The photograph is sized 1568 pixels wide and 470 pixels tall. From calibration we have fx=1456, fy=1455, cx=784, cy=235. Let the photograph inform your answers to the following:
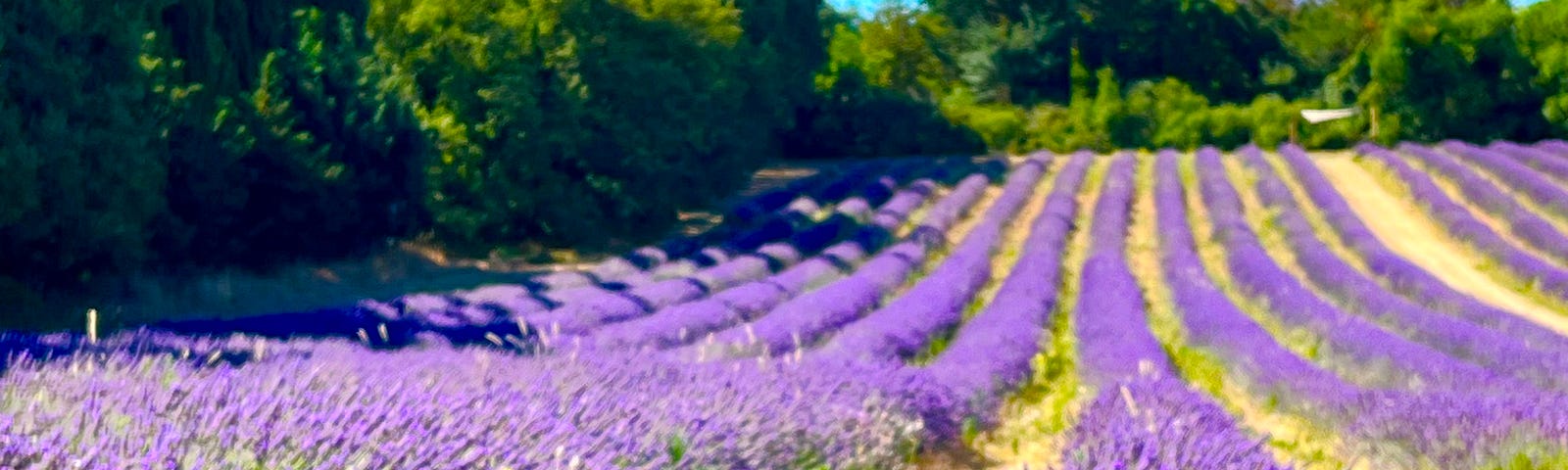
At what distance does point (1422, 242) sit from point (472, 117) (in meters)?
12.5

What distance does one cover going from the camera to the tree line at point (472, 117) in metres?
10.9

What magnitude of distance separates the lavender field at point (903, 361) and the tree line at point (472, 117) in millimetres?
1729

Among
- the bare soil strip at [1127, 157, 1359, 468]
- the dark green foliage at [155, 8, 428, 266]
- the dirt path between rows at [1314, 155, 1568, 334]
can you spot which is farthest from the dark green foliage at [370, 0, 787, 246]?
the dirt path between rows at [1314, 155, 1568, 334]

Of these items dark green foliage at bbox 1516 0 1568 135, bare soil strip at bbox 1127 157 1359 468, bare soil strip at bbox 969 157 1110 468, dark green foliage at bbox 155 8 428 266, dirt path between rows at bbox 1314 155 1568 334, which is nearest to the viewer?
bare soil strip at bbox 1127 157 1359 468

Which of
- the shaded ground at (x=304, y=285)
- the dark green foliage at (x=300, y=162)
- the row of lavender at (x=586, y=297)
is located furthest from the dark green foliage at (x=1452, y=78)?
the dark green foliage at (x=300, y=162)

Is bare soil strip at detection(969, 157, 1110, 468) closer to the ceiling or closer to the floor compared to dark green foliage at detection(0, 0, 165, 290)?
closer to the floor

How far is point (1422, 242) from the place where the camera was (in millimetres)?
19484

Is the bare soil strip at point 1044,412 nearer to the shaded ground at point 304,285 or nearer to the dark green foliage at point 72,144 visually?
the shaded ground at point 304,285

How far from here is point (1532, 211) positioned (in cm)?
2106

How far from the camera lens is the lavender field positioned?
4.04 metres

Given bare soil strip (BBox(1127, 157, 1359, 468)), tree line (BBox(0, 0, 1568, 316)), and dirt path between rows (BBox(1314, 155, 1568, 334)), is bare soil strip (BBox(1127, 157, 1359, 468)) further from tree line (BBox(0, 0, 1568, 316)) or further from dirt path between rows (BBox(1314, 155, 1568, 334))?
tree line (BBox(0, 0, 1568, 316))

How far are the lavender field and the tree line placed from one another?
5.67ft

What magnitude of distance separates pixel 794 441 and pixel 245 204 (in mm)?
9828

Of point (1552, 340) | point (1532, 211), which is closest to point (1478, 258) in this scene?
point (1532, 211)
